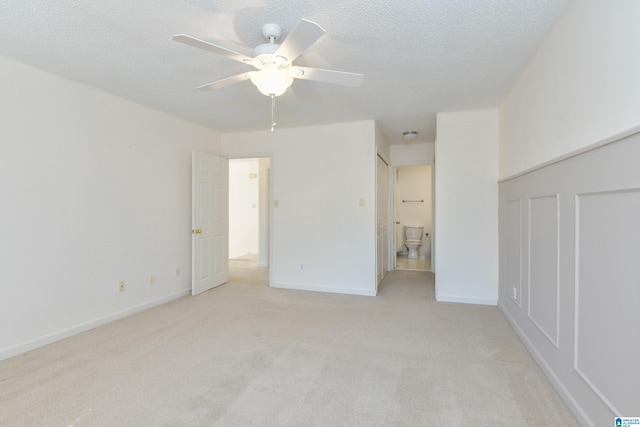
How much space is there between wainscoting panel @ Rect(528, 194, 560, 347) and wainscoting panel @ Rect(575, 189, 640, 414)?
0.33 m

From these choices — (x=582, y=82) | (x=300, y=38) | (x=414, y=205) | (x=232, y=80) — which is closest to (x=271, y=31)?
(x=232, y=80)

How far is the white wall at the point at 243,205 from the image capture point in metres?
7.77

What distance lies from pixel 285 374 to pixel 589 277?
77.1 inches

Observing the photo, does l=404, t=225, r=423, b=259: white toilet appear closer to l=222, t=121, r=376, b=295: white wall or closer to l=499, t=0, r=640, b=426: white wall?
l=222, t=121, r=376, b=295: white wall

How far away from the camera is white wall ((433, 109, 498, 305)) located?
3.83m

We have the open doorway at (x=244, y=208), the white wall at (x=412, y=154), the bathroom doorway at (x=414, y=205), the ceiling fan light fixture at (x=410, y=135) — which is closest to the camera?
the ceiling fan light fixture at (x=410, y=135)

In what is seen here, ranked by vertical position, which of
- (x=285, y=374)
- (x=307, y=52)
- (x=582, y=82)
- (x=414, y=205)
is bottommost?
(x=285, y=374)

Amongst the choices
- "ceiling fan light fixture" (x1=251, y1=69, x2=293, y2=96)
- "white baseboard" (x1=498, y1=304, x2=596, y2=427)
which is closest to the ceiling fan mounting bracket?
"ceiling fan light fixture" (x1=251, y1=69, x2=293, y2=96)

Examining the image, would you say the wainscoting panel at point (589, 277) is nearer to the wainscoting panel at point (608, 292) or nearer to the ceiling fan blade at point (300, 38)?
the wainscoting panel at point (608, 292)

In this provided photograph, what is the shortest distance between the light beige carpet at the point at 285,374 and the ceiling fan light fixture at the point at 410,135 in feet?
8.97

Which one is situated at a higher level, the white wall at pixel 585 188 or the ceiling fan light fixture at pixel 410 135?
the ceiling fan light fixture at pixel 410 135

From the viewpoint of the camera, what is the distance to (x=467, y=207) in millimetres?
3924

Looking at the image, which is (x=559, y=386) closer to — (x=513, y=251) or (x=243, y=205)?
(x=513, y=251)

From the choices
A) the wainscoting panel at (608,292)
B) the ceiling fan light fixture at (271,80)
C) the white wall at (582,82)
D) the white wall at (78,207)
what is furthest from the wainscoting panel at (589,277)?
the white wall at (78,207)
